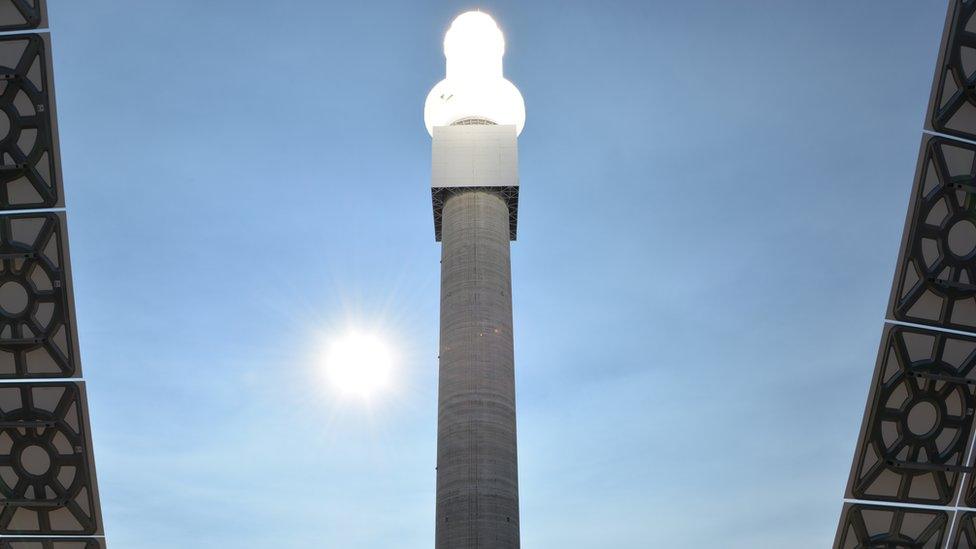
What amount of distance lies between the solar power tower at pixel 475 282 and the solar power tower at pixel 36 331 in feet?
57.8

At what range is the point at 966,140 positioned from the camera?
19.3 meters

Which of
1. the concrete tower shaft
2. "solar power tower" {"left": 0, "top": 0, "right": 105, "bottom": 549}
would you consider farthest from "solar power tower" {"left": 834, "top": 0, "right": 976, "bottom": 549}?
the concrete tower shaft

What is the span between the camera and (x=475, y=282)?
130 ft

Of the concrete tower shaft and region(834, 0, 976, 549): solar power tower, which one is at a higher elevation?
the concrete tower shaft

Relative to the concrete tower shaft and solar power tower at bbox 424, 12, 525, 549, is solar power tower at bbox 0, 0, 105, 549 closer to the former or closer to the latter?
the concrete tower shaft

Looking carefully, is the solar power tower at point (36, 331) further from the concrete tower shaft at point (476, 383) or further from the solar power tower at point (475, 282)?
the solar power tower at point (475, 282)

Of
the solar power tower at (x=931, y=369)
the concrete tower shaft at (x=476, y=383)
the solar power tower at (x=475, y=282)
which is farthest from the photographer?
the solar power tower at (x=475, y=282)

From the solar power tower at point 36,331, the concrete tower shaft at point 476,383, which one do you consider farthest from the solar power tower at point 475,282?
the solar power tower at point 36,331

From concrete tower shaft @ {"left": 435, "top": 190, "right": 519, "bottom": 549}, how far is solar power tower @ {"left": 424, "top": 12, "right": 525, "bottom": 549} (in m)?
0.04

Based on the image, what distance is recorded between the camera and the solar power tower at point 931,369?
1931 centimetres

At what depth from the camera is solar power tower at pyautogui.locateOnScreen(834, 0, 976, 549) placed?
19312 mm

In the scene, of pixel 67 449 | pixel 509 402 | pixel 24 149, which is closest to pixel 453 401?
pixel 509 402

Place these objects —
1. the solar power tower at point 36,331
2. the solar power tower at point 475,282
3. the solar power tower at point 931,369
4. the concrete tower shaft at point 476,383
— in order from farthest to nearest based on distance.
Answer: the solar power tower at point 475,282 → the concrete tower shaft at point 476,383 → the solar power tower at point 931,369 → the solar power tower at point 36,331

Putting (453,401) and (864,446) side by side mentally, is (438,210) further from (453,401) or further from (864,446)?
(864,446)
